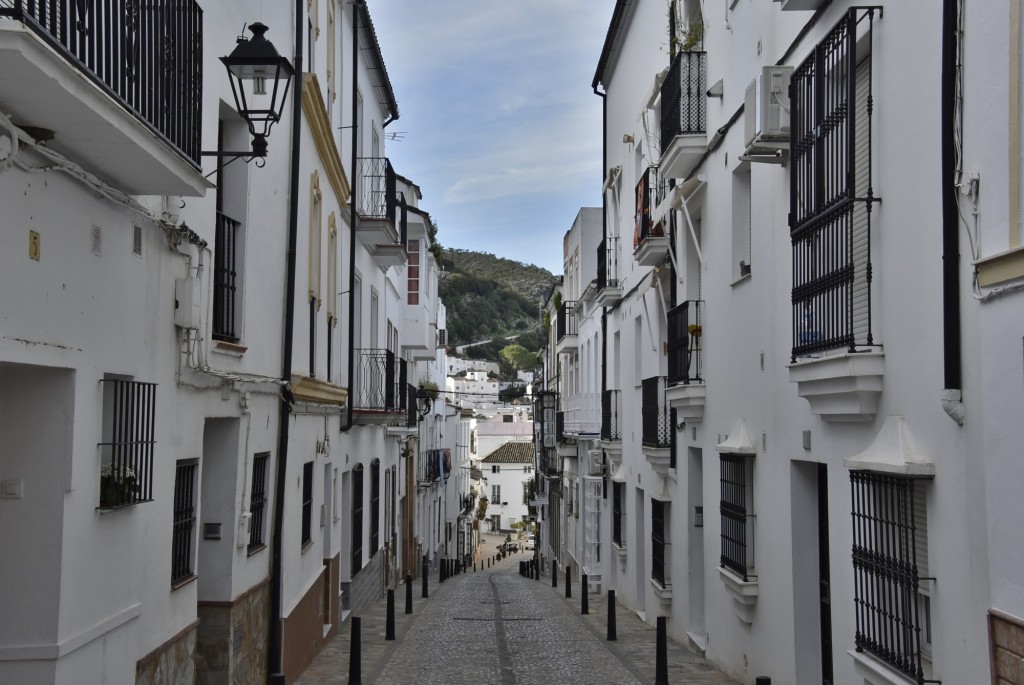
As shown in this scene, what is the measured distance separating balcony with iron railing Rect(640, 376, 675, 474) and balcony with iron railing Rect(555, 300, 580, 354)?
13815mm

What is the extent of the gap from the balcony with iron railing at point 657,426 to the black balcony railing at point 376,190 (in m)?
5.50

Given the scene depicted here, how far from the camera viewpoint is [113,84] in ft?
17.8

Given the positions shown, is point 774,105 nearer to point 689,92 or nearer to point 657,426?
point 689,92

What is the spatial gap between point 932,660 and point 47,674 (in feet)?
16.7

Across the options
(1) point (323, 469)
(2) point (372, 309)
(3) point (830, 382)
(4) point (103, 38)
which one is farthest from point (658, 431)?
(4) point (103, 38)

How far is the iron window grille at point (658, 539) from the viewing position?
16.6 metres

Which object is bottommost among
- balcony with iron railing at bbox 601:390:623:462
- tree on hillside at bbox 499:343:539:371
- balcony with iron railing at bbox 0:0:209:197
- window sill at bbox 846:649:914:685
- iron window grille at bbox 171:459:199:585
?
window sill at bbox 846:649:914:685

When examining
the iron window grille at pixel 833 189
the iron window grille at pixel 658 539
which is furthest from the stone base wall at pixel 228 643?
the iron window grille at pixel 658 539

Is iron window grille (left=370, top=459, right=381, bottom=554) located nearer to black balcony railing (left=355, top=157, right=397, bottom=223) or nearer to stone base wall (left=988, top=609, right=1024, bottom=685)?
black balcony railing (left=355, top=157, right=397, bottom=223)

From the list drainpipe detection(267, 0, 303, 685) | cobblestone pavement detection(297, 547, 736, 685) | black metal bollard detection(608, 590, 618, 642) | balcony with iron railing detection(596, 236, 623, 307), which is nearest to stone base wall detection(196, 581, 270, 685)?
drainpipe detection(267, 0, 303, 685)

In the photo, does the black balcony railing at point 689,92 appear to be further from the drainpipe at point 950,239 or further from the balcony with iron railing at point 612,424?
the balcony with iron railing at point 612,424

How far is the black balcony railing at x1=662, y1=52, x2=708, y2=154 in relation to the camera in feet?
43.6

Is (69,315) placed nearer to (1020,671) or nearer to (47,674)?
(47,674)

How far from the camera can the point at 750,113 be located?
30.8 feet
